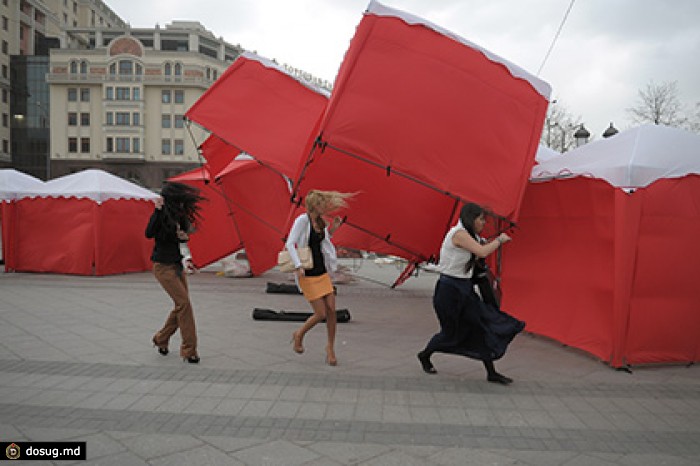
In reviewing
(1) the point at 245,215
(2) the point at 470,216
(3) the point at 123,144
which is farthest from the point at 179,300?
(3) the point at 123,144

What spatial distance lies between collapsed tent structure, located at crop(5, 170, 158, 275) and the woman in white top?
458 inches

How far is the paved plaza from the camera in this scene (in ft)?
12.2

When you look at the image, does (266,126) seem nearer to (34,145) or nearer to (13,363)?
(13,363)

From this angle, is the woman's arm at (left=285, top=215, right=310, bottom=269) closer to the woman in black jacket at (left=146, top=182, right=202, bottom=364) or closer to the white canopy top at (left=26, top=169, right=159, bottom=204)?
the woman in black jacket at (left=146, top=182, right=202, bottom=364)

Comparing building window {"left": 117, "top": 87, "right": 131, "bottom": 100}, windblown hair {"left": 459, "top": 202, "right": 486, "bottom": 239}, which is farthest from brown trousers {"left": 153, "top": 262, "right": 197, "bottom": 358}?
building window {"left": 117, "top": 87, "right": 131, "bottom": 100}

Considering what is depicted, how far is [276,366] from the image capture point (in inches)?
229

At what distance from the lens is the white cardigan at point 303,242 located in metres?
5.67

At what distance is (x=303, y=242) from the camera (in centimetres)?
578

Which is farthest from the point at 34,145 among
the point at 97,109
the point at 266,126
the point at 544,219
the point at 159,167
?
the point at 544,219

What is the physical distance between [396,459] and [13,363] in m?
4.45

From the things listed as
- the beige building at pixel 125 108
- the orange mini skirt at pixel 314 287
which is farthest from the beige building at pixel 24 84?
the orange mini skirt at pixel 314 287

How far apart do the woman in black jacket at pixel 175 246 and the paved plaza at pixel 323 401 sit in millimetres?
424

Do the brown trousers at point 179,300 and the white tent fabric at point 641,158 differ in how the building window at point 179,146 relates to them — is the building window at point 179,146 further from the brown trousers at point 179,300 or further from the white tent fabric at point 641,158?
the white tent fabric at point 641,158

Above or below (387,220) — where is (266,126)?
above
